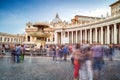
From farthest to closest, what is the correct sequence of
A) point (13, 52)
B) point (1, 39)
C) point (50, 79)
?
1. point (1, 39)
2. point (13, 52)
3. point (50, 79)

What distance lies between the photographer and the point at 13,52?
58.5ft

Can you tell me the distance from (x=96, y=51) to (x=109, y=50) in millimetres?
11636

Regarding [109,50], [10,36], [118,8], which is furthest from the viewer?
[10,36]

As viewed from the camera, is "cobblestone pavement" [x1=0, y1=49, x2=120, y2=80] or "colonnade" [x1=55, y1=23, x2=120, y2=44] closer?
"cobblestone pavement" [x1=0, y1=49, x2=120, y2=80]

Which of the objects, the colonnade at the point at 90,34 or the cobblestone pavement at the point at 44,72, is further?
the colonnade at the point at 90,34

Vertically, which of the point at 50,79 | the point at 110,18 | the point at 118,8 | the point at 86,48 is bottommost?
the point at 50,79

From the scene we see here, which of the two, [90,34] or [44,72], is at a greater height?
[90,34]

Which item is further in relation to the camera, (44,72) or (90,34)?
(90,34)

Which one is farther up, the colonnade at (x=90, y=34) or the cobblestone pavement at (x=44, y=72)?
the colonnade at (x=90, y=34)

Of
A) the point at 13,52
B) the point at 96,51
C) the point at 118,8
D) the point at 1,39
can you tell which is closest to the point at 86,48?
the point at 96,51

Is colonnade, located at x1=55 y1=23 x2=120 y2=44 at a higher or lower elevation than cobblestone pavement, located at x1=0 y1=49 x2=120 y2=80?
higher

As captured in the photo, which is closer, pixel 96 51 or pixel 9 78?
pixel 9 78

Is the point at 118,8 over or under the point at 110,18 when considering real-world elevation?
over

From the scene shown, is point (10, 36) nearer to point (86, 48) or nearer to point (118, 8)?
point (118, 8)
